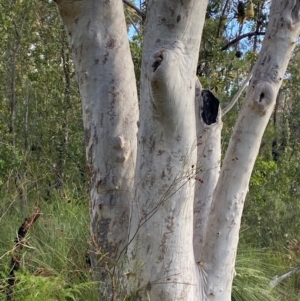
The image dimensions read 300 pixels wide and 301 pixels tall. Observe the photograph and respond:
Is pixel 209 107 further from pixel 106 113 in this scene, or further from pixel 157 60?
pixel 157 60

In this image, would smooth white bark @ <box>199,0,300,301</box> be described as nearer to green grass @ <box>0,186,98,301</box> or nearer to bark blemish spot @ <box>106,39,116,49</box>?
green grass @ <box>0,186,98,301</box>

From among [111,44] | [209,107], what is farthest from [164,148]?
[111,44]

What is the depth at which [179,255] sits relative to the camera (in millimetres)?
3053

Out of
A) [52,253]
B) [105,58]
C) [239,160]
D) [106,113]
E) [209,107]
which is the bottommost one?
[52,253]

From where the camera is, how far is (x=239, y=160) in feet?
11.2

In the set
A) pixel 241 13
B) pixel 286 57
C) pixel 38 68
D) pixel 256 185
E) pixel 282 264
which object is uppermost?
pixel 241 13

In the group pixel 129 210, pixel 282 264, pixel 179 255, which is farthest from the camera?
pixel 282 264

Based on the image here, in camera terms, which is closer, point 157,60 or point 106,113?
point 157,60

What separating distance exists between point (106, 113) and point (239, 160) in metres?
0.91

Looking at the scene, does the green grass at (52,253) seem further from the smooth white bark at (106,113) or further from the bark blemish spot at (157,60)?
the bark blemish spot at (157,60)

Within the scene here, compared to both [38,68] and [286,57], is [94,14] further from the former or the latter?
[38,68]

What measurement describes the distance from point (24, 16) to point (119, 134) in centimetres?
494

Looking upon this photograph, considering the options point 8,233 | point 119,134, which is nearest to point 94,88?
point 119,134

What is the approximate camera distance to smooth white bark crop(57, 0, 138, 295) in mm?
3402
